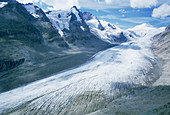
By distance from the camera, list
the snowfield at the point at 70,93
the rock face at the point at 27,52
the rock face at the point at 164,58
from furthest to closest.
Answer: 1. the rock face at the point at 27,52
2. the rock face at the point at 164,58
3. the snowfield at the point at 70,93

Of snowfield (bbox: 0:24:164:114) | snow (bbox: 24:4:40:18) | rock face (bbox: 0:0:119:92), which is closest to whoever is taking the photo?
snowfield (bbox: 0:24:164:114)

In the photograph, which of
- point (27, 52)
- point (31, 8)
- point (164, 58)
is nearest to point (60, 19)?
point (31, 8)

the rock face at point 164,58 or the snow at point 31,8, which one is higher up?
the snow at point 31,8

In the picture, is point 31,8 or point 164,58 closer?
point 164,58

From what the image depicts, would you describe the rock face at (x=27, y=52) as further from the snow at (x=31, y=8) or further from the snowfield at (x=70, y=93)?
the snowfield at (x=70, y=93)

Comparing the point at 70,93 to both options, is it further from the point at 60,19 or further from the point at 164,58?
the point at 60,19

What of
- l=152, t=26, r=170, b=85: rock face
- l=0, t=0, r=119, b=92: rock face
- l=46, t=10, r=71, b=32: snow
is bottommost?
l=152, t=26, r=170, b=85: rock face

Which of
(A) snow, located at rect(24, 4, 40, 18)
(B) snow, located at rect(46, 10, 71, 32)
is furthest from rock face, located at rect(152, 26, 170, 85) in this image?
(A) snow, located at rect(24, 4, 40, 18)

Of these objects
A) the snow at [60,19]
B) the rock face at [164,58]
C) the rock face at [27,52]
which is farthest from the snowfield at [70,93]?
the snow at [60,19]

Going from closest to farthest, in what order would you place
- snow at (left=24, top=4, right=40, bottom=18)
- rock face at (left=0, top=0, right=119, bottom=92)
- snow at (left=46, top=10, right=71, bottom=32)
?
rock face at (left=0, top=0, right=119, bottom=92) → snow at (left=24, top=4, right=40, bottom=18) → snow at (left=46, top=10, right=71, bottom=32)

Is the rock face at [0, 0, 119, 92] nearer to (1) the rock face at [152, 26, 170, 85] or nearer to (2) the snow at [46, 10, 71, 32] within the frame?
(2) the snow at [46, 10, 71, 32]

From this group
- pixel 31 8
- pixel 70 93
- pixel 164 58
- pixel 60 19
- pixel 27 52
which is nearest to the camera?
pixel 70 93
